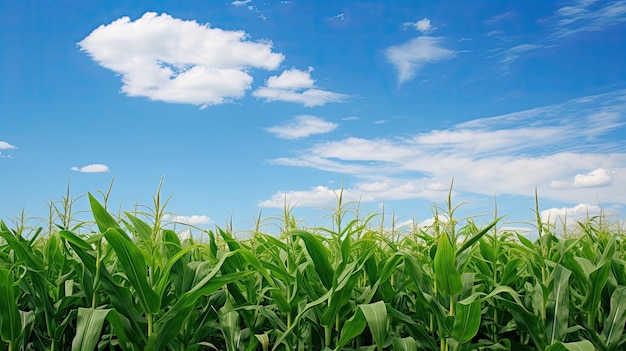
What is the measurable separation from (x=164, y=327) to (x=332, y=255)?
40.5 inches

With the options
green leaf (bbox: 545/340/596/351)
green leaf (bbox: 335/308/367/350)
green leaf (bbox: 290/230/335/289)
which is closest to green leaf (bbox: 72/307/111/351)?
green leaf (bbox: 290/230/335/289)

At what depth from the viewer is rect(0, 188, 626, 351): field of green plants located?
2.66 m

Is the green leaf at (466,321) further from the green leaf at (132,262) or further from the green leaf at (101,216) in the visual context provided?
the green leaf at (101,216)

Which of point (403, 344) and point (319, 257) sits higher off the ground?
point (319, 257)

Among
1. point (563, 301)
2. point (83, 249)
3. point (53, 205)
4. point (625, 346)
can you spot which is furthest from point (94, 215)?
point (625, 346)

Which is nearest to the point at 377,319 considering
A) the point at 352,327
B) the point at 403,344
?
the point at 352,327

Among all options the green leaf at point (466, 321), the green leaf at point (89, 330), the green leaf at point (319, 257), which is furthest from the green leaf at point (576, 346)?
the green leaf at point (89, 330)

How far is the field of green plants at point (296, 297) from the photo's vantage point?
266 centimetres

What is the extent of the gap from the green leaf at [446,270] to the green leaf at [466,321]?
0.13 metres

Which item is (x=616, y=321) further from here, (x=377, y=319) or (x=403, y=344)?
(x=377, y=319)

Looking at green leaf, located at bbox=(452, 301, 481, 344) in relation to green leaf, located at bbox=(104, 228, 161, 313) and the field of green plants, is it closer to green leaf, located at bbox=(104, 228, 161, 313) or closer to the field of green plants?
the field of green plants

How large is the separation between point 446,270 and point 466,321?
0.27 m

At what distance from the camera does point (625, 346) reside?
3178 millimetres

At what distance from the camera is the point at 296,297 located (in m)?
2.80
